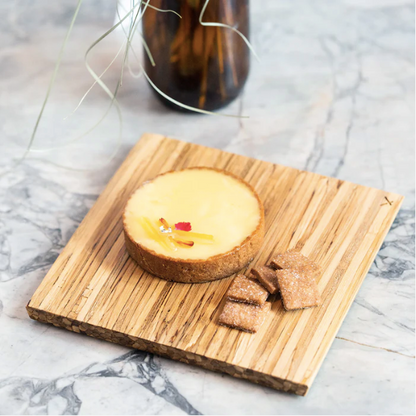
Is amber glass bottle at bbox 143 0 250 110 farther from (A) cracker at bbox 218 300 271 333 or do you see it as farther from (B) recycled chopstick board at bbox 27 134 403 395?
(A) cracker at bbox 218 300 271 333

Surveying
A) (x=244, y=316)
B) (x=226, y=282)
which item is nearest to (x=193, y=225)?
(x=226, y=282)

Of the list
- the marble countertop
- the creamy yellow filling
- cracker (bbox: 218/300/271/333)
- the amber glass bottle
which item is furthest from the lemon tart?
the amber glass bottle

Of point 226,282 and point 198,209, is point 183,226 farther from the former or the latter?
point 226,282

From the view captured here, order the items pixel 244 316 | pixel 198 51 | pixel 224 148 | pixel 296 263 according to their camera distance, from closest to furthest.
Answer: pixel 244 316 → pixel 296 263 → pixel 198 51 → pixel 224 148

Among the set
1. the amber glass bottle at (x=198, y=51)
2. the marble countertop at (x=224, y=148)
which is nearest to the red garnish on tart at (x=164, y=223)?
the marble countertop at (x=224, y=148)

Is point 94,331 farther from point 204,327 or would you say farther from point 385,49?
point 385,49
